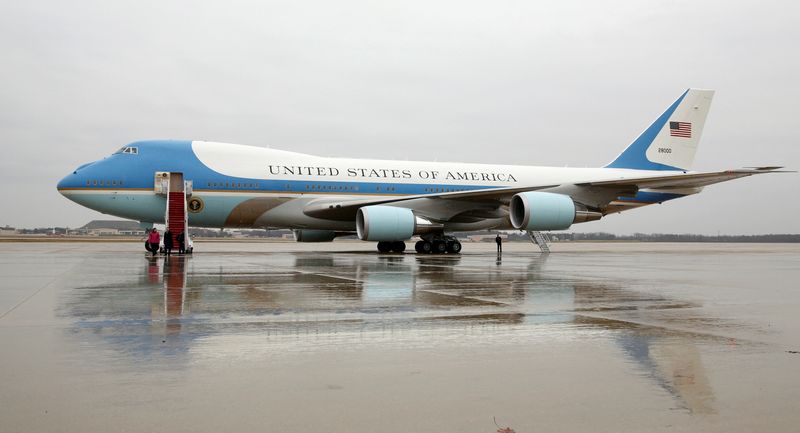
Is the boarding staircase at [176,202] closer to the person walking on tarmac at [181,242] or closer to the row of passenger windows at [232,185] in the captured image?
the person walking on tarmac at [181,242]

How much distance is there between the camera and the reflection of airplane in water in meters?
Answer: 5.18

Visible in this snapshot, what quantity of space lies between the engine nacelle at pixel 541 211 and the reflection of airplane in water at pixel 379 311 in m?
9.48

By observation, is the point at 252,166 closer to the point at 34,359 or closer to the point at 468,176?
the point at 468,176

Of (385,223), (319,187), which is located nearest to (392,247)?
(319,187)

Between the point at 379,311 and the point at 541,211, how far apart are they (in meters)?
15.0

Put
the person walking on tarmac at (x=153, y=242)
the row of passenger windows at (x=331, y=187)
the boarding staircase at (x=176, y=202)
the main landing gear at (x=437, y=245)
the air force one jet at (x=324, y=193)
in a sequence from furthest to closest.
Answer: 1. the main landing gear at (x=437, y=245)
2. the row of passenger windows at (x=331, y=187)
3. the air force one jet at (x=324, y=193)
4. the boarding staircase at (x=176, y=202)
5. the person walking on tarmac at (x=153, y=242)

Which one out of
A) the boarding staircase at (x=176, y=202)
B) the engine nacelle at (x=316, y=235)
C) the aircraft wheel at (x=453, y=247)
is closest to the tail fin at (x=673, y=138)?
the aircraft wheel at (x=453, y=247)

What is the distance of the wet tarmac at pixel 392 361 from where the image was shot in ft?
11.3

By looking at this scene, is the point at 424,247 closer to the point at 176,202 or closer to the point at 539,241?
the point at 539,241

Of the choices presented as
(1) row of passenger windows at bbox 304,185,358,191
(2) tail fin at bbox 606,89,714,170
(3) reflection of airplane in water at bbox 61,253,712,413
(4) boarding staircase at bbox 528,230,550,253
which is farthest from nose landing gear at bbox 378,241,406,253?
(3) reflection of airplane in water at bbox 61,253,712,413

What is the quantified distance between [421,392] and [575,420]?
0.94 meters

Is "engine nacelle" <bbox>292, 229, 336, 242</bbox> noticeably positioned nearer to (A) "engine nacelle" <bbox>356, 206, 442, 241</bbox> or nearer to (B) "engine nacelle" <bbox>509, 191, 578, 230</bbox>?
(A) "engine nacelle" <bbox>356, 206, 442, 241</bbox>

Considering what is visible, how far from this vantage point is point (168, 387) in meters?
3.92

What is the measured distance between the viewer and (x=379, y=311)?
24.4 feet
